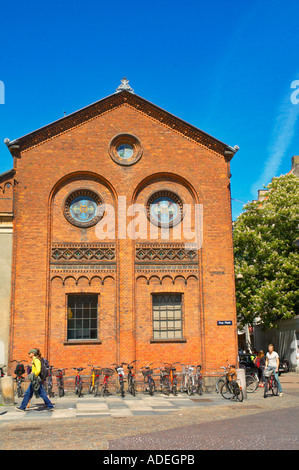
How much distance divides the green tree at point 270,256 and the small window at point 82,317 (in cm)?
1464

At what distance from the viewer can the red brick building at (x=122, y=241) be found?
62.7ft

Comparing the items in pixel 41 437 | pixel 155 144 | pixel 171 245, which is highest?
pixel 155 144

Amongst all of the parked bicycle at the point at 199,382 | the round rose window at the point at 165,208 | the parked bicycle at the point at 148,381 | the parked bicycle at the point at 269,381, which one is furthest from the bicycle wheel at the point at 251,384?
the round rose window at the point at 165,208

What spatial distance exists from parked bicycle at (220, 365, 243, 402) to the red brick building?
1947 millimetres

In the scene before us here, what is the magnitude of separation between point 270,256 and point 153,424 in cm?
2177

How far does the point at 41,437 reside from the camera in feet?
33.5

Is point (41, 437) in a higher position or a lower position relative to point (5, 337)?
lower

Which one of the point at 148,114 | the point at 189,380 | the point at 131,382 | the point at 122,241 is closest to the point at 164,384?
the point at 189,380

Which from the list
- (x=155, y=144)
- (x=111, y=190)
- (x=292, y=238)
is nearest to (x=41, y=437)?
(x=111, y=190)

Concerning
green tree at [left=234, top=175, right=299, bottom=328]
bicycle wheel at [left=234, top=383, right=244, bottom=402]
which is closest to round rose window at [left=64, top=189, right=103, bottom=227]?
bicycle wheel at [left=234, top=383, right=244, bottom=402]

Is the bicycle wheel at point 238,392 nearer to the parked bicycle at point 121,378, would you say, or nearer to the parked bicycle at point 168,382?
the parked bicycle at point 168,382

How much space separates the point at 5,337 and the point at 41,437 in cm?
938
